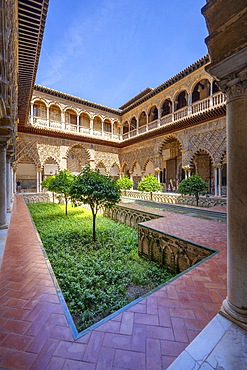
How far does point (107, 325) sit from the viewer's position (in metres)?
1.87

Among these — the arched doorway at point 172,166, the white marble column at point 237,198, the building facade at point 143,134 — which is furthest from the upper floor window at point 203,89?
the white marble column at point 237,198

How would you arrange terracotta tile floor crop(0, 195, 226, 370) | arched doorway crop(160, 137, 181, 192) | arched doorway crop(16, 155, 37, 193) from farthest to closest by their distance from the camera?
arched doorway crop(16, 155, 37, 193), arched doorway crop(160, 137, 181, 192), terracotta tile floor crop(0, 195, 226, 370)

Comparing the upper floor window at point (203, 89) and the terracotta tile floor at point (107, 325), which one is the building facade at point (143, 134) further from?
the terracotta tile floor at point (107, 325)

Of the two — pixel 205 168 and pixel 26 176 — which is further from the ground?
pixel 205 168

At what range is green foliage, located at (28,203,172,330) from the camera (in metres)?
3.01

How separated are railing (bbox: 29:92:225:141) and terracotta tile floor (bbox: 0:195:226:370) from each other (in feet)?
39.9

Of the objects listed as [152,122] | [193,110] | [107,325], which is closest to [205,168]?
[193,110]

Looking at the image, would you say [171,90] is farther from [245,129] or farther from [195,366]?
[195,366]

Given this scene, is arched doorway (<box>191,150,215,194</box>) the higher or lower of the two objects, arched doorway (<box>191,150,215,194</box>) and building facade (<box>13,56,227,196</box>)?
the lower

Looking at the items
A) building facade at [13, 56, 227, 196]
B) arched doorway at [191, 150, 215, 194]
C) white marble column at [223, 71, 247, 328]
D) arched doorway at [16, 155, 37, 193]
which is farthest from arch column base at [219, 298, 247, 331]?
arched doorway at [16, 155, 37, 193]

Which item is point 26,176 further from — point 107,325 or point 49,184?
point 107,325

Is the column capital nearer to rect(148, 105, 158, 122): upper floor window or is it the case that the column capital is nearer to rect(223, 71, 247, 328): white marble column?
rect(223, 71, 247, 328): white marble column

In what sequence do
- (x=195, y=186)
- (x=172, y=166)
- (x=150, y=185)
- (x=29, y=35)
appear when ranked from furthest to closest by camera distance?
(x=172, y=166) < (x=150, y=185) < (x=195, y=186) < (x=29, y=35)

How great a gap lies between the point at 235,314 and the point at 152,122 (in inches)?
684
